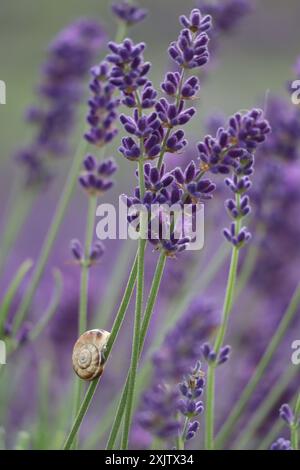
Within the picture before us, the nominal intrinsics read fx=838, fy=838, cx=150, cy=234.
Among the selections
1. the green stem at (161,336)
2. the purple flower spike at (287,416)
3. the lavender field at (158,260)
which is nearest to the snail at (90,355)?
the lavender field at (158,260)

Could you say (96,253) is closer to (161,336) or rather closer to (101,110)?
(101,110)

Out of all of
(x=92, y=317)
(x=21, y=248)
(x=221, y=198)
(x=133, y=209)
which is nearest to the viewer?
(x=133, y=209)

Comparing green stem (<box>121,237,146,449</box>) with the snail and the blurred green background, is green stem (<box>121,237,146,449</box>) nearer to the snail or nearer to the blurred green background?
the snail

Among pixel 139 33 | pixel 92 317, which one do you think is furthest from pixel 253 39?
pixel 92 317

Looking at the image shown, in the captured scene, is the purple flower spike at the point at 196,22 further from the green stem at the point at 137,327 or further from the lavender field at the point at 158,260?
the green stem at the point at 137,327

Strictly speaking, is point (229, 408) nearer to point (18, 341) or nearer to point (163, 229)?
point (18, 341)

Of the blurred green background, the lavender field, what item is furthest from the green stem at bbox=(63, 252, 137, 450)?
the blurred green background
